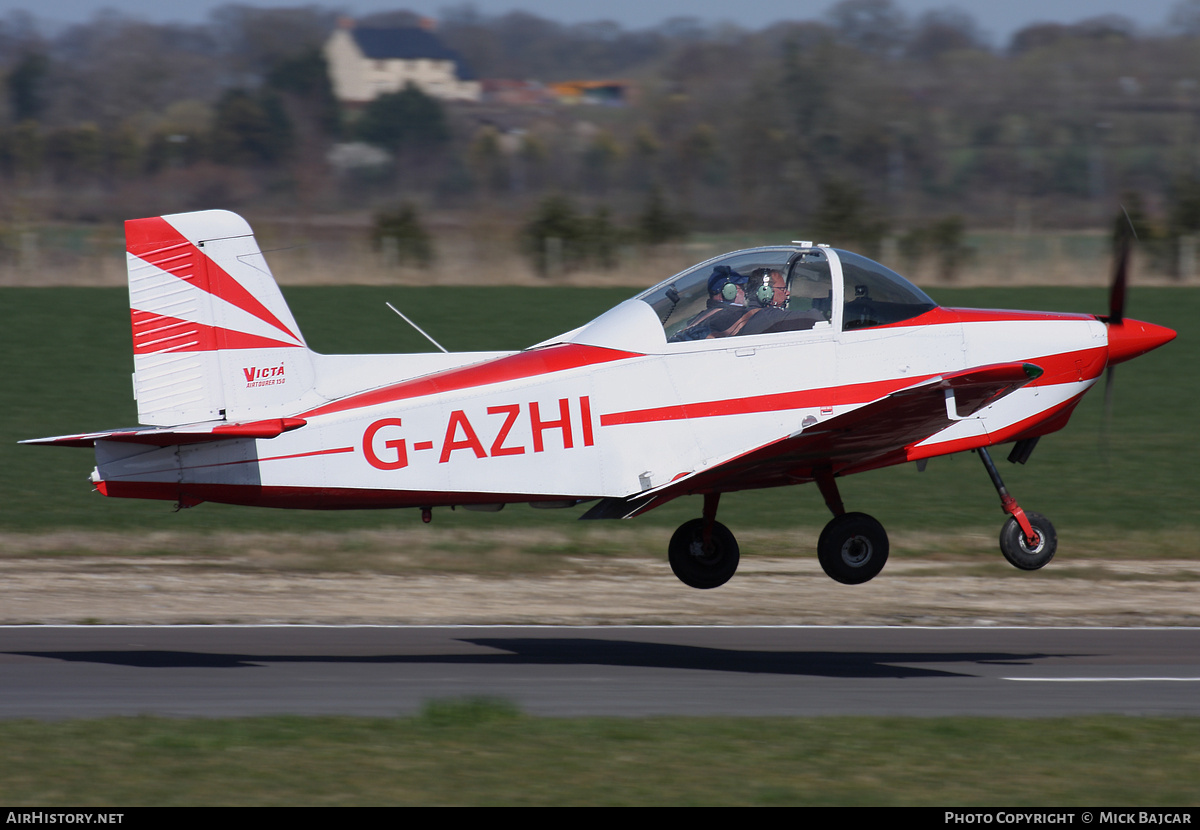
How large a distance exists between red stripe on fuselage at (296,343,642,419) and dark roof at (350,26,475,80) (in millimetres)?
106278

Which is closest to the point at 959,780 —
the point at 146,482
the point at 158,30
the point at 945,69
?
the point at 146,482

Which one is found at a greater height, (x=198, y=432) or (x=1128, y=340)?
(x=1128, y=340)

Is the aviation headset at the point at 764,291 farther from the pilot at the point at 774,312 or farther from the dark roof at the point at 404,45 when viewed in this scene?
the dark roof at the point at 404,45

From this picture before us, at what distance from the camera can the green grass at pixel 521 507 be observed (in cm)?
1894

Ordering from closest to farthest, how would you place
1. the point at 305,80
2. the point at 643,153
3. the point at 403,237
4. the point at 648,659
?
the point at 648,659
the point at 403,237
the point at 643,153
the point at 305,80

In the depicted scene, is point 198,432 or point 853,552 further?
point 853,552

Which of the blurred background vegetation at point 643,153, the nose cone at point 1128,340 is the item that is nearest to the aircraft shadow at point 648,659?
the nose cone at point 1128,340

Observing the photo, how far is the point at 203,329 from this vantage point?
977 cm

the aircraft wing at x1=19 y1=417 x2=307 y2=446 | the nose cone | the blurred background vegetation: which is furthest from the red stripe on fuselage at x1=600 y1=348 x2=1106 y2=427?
the blurred background vegetation

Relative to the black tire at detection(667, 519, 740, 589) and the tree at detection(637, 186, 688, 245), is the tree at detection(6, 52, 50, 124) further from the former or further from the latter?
the black tire at detection(667, 519, 740, 589)

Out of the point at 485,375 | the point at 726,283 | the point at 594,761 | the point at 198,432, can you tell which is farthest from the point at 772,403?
the point at 198,432

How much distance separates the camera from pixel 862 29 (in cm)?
9256

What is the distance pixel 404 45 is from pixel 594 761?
114 metres

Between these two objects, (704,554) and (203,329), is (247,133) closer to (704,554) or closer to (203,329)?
(203,329)
